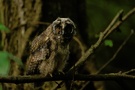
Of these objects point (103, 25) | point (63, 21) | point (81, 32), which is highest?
point (63, 21)

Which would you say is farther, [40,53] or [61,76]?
[40,53]

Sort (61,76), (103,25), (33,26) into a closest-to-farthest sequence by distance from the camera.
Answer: (61,76), (33,26), (103,25)

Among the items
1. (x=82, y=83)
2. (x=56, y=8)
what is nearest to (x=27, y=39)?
(x=56, y=8)

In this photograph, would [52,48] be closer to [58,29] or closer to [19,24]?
[58,29]

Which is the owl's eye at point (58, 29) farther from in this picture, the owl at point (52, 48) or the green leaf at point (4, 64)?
the green leaf at point (4, 64)

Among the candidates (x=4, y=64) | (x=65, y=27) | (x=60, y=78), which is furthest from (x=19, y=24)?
→ (x=4, y=64)

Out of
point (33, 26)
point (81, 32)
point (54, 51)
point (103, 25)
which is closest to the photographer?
point (54, 51)

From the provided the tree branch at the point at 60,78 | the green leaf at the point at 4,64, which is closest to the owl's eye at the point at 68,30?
the tree branch at the point at 60,78

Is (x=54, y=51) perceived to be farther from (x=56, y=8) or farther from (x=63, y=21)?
(x=56, y=8)

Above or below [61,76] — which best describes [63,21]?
above
